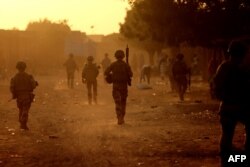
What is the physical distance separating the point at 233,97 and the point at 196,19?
15683mm

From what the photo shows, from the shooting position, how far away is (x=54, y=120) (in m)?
18.7

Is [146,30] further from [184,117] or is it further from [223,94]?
[223,94]

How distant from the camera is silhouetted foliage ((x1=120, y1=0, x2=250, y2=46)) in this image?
76.0 feet

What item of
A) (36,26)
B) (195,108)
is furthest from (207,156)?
(36,26)

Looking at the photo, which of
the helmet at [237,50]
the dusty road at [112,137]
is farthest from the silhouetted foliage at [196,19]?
the helmet at [237,50]

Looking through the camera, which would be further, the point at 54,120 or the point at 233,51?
the point at 54,120

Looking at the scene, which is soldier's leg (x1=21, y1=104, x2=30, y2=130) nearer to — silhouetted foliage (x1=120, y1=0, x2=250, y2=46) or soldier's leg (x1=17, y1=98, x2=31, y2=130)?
soldier's leg (x1=17, y1=98, x2=31, y2=130)

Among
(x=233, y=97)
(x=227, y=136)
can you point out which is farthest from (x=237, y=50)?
(x=227, y=136)

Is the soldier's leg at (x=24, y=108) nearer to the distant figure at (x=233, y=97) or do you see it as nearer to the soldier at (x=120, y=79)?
the soldier at (x=120, y=79)

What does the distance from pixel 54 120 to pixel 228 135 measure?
34.0 ft

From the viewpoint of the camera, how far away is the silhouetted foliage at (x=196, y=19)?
23169mm

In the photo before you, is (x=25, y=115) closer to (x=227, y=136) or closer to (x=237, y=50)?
(x=227, y=136)

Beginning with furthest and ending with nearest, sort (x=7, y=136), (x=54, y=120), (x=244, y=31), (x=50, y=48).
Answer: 1. (x=50, y=48)
2. (x=244, y=31)
3. (x=54, y=120)
4. (x=7, y=136)

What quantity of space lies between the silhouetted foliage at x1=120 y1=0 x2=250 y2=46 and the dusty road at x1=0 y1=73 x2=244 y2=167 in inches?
115
